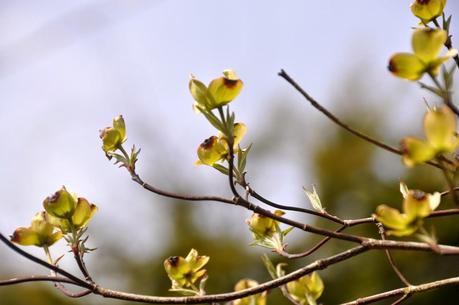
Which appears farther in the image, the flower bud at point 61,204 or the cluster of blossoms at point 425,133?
the flower bud at point 61,204

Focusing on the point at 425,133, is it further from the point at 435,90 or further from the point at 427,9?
the point at 427,9

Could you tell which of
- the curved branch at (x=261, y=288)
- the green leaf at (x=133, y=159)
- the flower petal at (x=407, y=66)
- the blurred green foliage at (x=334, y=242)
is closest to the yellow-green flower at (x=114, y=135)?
the green leaf at (x=133, y=159)

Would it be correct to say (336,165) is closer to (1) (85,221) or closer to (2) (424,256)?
(2) (424,256)

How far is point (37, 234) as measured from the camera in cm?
61

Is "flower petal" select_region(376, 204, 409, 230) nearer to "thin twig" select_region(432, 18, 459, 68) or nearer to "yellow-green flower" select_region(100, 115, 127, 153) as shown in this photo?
"thin twig" select_region(432, 18, 459, 68)

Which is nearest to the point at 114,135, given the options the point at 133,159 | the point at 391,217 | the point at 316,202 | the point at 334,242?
the point at 133,159

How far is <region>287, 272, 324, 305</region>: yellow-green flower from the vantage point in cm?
72

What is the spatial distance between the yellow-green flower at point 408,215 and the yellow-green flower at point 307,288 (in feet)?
0.97

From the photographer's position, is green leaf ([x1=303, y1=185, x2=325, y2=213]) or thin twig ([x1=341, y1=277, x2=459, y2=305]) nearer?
thin twig ([x1=341, y1=277, x2=459, y2=305])

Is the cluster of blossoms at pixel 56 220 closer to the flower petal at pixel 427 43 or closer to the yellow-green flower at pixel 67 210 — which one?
the yellow-green flower at pixel 67 210

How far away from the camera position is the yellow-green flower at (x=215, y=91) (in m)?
0.54

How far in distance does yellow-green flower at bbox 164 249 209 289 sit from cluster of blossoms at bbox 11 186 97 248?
11cm

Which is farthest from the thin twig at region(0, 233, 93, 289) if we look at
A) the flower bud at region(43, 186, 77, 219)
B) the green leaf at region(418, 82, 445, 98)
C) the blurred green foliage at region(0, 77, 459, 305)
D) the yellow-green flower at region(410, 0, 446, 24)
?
the blurred green foliage at region(0, 77, 459, 305)

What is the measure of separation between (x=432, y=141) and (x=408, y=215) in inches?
2.3
